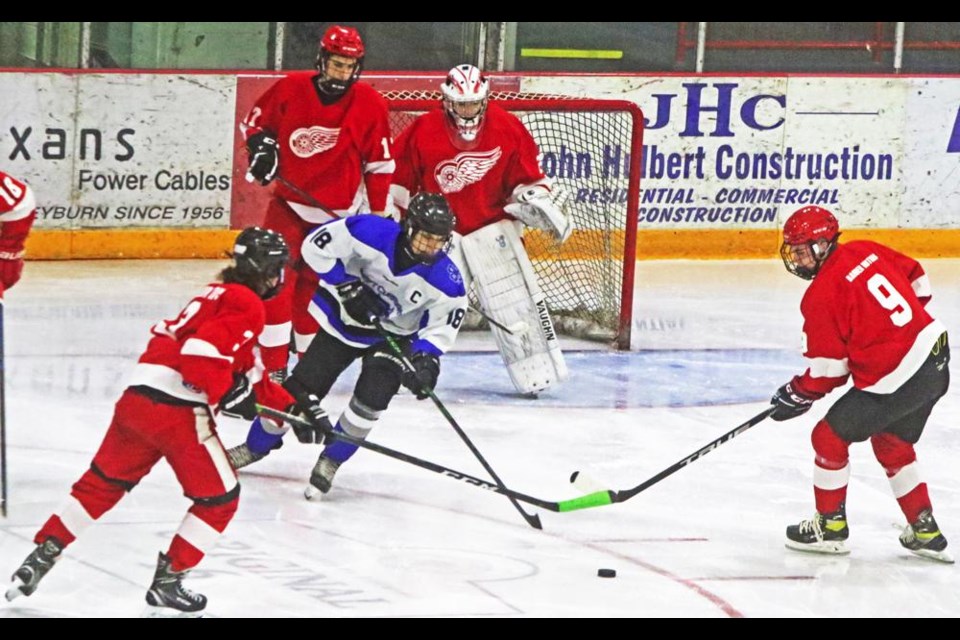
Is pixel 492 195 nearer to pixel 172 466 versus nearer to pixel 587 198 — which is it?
pixel 587 198

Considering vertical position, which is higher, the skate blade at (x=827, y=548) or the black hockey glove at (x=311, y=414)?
the black hockey glove at (x=311, y=414)

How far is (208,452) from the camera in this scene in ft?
12.6

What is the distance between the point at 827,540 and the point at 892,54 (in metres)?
6.07

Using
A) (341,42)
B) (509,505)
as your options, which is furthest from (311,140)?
(509,505)

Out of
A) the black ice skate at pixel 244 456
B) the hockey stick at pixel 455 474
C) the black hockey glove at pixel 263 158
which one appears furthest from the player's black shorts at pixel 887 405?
the black hockey glove at pixel 263 158

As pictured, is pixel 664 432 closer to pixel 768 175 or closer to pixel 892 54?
pixel 768 175

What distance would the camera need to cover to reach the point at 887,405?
14.7ft

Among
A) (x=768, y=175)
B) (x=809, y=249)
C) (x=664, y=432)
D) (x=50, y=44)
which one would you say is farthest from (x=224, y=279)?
(x=768, y=175)

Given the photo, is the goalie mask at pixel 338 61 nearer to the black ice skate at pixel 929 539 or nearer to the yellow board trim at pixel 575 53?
the black ice skate at pixel 929 539

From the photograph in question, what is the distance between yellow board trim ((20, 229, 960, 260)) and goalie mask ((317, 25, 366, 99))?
2391 mm

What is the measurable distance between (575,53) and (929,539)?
575 cm

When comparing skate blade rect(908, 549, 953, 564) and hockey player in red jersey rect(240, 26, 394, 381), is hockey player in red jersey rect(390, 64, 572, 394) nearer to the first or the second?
hockey player in red jersey rect(240, 26, 394, 381)

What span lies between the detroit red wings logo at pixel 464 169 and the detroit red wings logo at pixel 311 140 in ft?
2.05

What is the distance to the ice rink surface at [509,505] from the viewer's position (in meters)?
4.14
